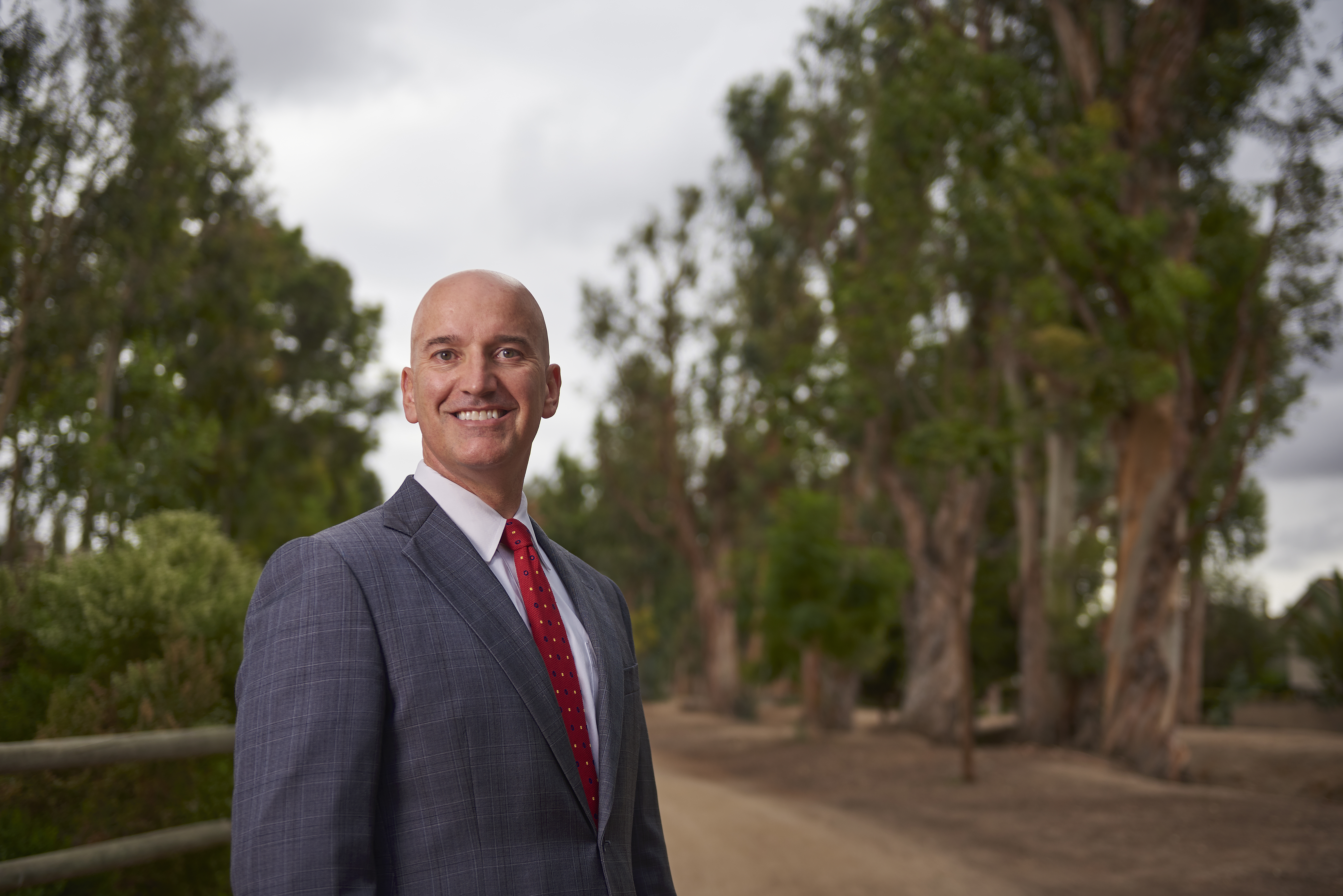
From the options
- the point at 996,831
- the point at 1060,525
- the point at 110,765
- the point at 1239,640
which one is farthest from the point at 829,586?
the point at 1239,640

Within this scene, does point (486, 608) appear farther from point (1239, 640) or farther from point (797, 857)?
point (1239, 640)

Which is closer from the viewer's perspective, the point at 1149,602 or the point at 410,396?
the point at 410,396

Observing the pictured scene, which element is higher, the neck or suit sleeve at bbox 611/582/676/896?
the neck

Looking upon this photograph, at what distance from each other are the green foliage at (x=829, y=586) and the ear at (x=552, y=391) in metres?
20.3

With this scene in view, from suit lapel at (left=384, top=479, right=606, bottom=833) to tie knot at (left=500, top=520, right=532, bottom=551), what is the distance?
0.35 feet

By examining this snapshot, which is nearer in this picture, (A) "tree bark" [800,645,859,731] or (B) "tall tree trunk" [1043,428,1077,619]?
(B) "tall tree trunk" [1043,428,1077,619]

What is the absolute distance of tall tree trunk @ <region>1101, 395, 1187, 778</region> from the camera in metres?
15.5

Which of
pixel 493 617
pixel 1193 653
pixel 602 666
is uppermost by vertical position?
pixel 493 617

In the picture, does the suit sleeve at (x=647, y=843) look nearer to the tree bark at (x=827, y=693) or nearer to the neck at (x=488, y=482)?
the neck at (x=488, y=482)

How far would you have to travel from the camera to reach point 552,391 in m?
2.35

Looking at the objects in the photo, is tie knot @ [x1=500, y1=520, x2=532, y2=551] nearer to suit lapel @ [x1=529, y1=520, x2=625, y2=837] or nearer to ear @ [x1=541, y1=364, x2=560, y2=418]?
suit lapel @ [x1=529, y1=520, x2=625, y2=837]

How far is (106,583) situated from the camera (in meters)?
5.93

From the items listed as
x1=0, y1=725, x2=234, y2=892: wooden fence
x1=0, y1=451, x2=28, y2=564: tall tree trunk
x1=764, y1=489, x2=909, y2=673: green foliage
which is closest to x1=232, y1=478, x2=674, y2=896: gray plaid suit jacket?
x1=0, y1=725, x2=234, y2=892: wooden fence

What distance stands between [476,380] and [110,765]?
167 inches
